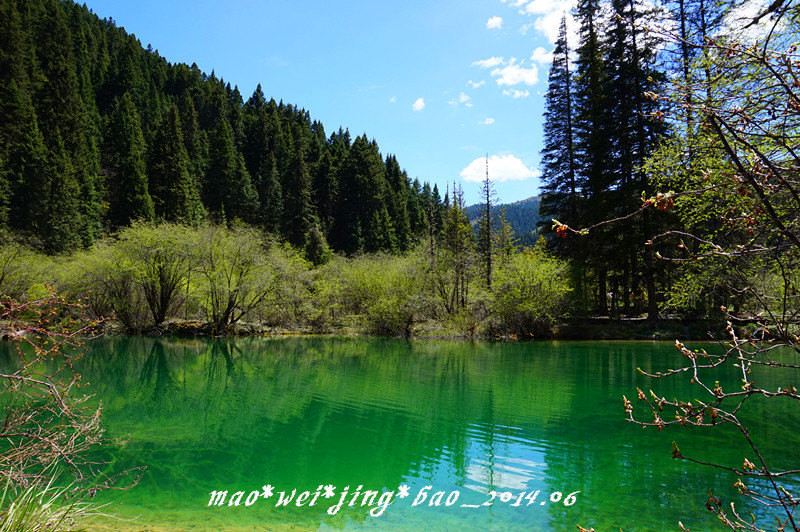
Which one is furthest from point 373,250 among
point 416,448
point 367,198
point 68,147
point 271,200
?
point 416,448

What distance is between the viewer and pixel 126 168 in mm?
44344

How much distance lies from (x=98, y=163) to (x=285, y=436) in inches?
1919

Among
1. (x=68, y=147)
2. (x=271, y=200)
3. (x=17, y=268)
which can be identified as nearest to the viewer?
(x=17, y=268)

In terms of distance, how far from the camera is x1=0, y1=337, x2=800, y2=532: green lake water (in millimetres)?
5418

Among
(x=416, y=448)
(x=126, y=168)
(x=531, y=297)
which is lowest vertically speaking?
(x=416, y=448)

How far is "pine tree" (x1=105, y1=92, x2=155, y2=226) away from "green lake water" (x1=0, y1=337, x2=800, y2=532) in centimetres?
3223

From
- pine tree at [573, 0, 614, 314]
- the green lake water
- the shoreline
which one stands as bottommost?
the green lake water

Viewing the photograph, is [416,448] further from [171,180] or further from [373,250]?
[171,180]

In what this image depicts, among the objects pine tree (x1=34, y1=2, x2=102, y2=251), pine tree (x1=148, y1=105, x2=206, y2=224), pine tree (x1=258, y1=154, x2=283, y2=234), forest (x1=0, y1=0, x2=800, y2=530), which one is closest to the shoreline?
forest (x1=0, y1=0, x2=800, y2=530)

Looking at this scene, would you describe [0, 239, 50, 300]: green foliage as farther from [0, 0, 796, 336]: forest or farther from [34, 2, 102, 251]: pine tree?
[34, 2, 102, 251]: pine tree

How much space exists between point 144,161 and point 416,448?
51169mm

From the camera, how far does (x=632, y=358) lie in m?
16.4

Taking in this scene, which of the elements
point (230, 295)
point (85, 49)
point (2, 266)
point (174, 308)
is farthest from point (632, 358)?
point (85, 49)

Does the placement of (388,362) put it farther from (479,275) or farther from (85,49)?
(85,49)
